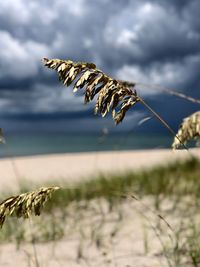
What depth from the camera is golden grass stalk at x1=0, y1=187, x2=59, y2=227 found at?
150cm

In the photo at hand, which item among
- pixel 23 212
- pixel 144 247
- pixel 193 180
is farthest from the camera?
Answer: pixel 193 180

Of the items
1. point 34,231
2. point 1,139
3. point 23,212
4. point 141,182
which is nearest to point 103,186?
point 141,182

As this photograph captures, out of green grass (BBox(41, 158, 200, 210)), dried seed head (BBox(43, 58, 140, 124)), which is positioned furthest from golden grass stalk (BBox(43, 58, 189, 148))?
green grass (BBox(41, 158, 200, 210))

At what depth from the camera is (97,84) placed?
61.6 inches

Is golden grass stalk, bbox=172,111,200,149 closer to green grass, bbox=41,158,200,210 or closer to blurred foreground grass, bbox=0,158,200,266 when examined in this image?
blurred foreground grass, bbox=0,158,200,266

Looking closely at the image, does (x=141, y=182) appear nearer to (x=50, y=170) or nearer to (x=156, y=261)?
(x=156, y=261)

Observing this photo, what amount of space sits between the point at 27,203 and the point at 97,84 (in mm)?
393

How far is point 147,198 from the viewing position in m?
4.34

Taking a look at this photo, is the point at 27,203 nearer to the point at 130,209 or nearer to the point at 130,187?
the point at 130,209

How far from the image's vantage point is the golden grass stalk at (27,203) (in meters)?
1.50

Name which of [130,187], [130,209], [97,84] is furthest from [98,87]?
[130,187]

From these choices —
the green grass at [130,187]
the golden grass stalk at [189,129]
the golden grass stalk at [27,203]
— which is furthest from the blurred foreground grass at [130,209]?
the golden grass stalk at [27,203]

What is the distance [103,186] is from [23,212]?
3.78m

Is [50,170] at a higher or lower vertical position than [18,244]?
higher
